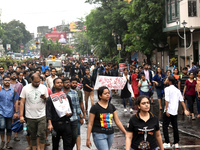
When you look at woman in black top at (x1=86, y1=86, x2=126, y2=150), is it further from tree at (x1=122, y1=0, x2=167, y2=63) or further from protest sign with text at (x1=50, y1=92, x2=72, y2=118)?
tree at (x1=122, y1=0, x2=167, y2=63)

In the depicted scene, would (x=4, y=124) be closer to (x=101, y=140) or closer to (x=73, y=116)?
(x=73, y=116)

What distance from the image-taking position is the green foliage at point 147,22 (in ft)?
95.8

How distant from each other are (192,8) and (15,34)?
86750mm

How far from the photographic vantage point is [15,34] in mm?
107062

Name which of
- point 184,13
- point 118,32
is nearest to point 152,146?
point 184,13

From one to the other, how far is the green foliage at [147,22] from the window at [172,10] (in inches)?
27.8

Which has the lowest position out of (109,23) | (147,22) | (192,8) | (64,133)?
(64,133)

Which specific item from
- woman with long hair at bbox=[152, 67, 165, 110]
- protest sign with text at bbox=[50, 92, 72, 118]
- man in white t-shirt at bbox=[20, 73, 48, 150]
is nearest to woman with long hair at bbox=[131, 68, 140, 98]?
woman with long hair at bbox=[152, 67, 165, 110]

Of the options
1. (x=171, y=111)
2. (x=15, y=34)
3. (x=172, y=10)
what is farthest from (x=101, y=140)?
(x=15, y=34)

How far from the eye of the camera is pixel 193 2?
2669 centimetres

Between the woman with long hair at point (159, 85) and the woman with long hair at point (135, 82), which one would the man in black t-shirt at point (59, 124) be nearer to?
the woman with long hair at point (135, 82)

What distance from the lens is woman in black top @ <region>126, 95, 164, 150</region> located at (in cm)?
521

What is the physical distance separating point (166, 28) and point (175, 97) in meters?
21.5

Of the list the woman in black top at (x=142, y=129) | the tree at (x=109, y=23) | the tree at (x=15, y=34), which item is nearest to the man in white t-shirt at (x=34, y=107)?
the woman in black top at (x=142, y=129)
